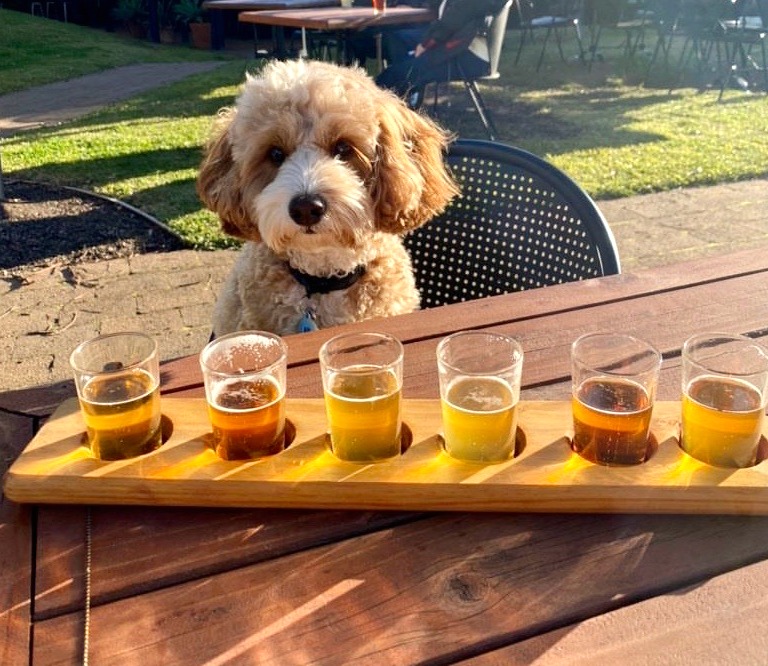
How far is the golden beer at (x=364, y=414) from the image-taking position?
49.4 inches

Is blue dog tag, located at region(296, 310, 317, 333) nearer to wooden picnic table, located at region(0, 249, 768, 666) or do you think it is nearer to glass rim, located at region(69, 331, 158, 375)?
glass rim, located at region(69, 331, 158, 375)

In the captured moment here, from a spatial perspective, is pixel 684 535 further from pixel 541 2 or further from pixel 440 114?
pixel 541 2

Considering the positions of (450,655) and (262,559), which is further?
(262,559)

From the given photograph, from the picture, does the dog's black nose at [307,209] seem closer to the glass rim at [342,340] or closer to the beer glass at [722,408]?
the glass rim at [342,340]

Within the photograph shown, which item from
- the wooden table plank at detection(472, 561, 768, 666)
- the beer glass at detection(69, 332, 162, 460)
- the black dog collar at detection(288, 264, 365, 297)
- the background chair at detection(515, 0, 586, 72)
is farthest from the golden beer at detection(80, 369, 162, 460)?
the background chair at detection(515, 0, 586, 72)

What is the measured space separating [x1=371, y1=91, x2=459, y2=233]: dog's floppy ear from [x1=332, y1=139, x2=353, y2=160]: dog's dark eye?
0.11 m

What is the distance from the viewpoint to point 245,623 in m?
1.02

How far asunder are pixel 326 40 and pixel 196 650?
358 inches

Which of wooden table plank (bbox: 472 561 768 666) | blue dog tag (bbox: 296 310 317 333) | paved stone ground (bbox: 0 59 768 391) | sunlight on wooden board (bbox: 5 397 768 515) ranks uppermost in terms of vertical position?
sunlight on wooden board (bbox: 5 397 768 515)

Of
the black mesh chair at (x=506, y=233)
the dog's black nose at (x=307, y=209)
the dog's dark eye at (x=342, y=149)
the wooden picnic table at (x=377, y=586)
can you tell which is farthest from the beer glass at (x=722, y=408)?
the dog's dark eye at (x=342, y=149)

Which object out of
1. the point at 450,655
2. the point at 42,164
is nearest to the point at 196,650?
the point at 450,655

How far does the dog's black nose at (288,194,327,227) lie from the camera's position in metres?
2.41

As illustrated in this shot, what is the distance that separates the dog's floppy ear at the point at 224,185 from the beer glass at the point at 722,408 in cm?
177

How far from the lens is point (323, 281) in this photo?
8.53ft
